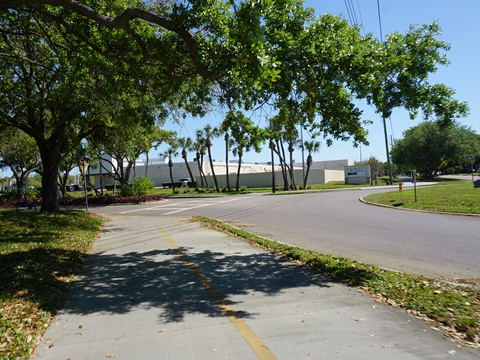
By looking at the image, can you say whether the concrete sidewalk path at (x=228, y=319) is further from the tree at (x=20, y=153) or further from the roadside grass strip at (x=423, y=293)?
the tree at (x=20, y=153)

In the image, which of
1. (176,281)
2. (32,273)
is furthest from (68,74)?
(176,281)

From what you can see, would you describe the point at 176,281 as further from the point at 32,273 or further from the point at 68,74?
the point at 68,74

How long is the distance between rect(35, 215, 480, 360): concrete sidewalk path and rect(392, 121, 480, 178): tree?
56615 millimetres

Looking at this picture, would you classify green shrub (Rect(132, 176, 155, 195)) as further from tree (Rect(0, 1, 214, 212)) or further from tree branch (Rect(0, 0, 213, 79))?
tree branch (Rect(0, 0, 213, 79))

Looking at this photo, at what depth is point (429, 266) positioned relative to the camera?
7.70m

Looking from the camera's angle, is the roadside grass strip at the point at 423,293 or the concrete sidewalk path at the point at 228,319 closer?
the concrete sidewalk path at the point at 228,319

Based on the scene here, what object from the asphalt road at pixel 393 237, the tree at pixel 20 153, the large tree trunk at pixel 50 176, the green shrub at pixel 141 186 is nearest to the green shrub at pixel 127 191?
the green shrub at pixel 141 186

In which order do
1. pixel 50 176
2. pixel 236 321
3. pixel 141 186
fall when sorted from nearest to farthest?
pixel 236 321 < pixel 50 176 < pixel 141 186

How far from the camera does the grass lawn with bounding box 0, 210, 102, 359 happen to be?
444 cm

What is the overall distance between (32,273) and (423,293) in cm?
631

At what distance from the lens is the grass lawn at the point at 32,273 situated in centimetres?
444

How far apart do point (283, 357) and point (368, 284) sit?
9.10 feet

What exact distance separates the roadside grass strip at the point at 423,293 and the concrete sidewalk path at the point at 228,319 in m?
0.20

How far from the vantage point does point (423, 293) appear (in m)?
5.48
